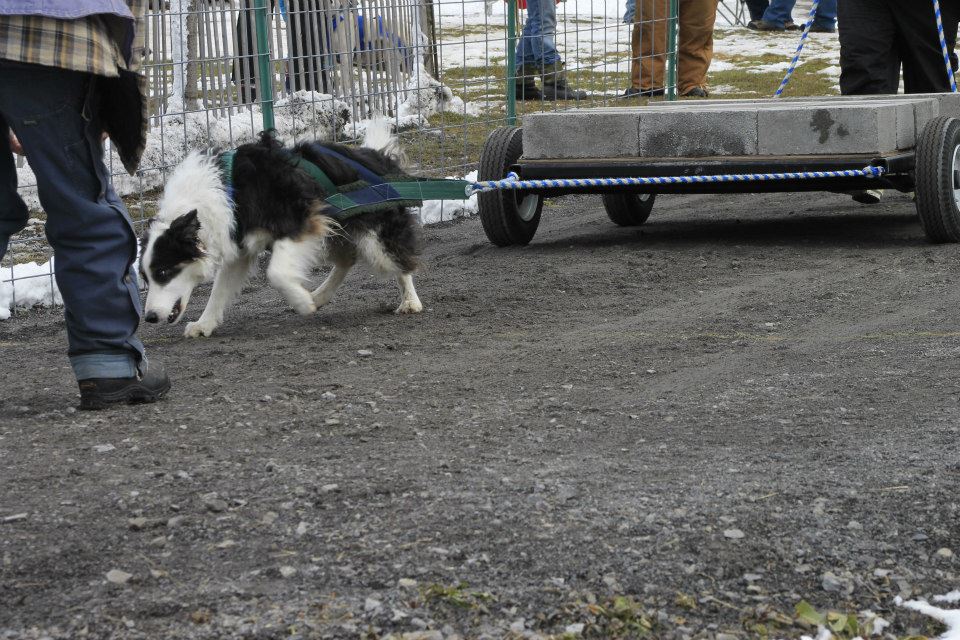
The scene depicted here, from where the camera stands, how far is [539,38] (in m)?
11.1

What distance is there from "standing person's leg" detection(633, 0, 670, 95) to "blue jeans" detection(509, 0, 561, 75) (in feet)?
2.59

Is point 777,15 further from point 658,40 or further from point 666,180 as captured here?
point 666,180

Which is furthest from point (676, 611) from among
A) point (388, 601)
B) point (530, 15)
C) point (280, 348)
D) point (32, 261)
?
point (530, 15)

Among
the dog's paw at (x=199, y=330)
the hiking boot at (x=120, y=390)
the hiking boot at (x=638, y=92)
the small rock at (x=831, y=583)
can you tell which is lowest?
the dog's paw at (x=199, y=330)

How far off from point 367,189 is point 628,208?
2828mm

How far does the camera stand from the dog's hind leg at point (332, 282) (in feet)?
20.1

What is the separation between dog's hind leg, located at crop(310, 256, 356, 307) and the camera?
612cm

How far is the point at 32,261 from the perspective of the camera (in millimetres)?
7070

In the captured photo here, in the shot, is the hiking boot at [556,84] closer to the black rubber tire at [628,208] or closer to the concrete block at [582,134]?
the black rubber tire at [628,208]

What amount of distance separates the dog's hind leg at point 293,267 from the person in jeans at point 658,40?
603 centimetres

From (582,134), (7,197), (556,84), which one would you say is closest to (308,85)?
(582,134)

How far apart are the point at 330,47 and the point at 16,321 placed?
2.98 m

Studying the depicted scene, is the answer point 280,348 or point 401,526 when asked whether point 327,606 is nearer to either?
point 401,526

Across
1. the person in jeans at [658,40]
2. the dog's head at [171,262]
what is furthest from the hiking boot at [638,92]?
the dog's head at [171,262]
